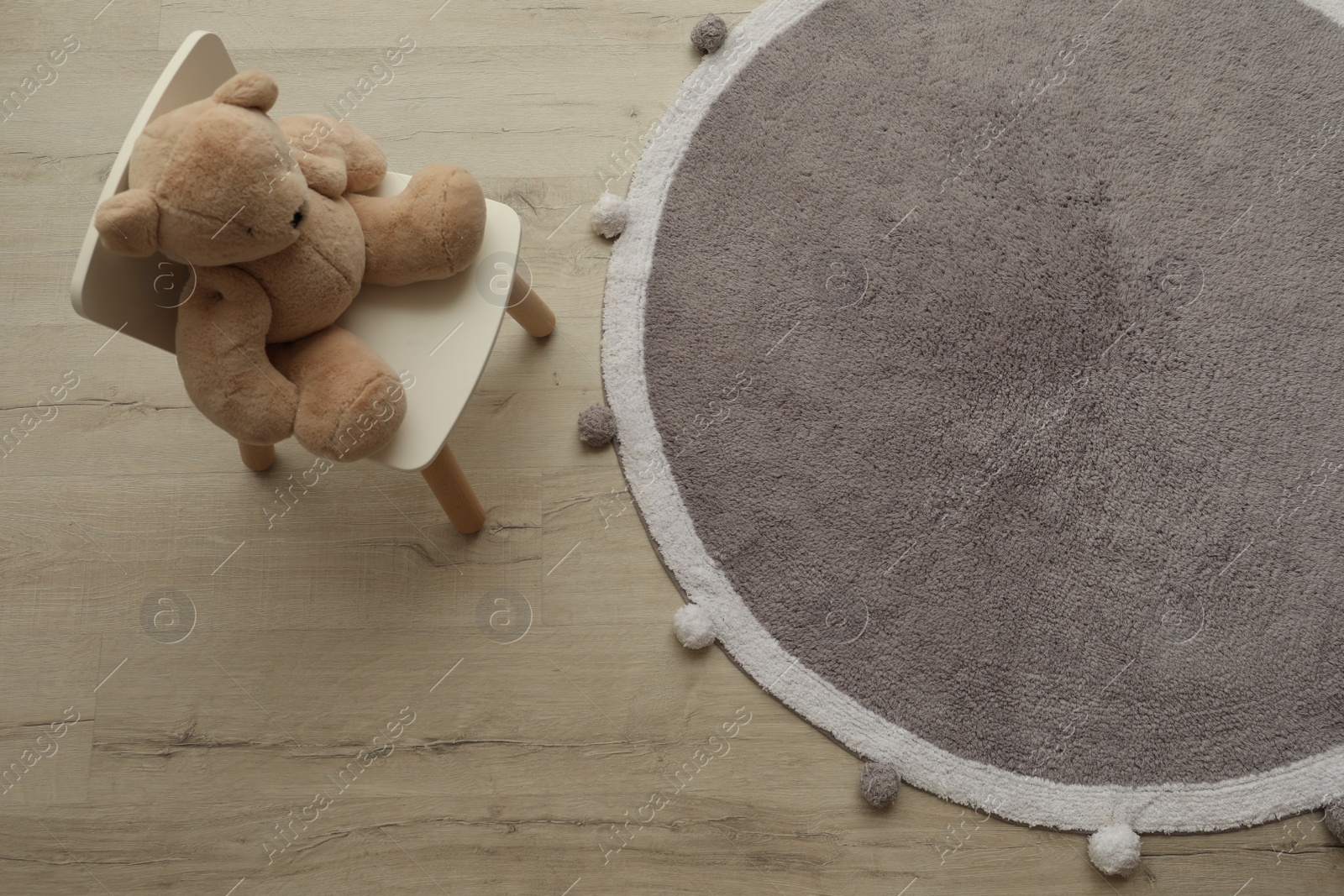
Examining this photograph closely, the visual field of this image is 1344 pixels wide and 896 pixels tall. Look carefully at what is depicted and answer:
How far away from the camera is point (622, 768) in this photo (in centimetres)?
126

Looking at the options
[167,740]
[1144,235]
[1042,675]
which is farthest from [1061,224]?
[167,740]

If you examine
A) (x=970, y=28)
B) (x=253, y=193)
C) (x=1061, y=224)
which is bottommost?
(x=1061, y=224)

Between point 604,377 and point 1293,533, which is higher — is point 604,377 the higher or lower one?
the higher one

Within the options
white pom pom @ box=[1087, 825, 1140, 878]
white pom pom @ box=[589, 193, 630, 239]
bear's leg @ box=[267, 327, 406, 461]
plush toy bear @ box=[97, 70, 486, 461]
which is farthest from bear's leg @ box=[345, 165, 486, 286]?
white pom pom @ box=[1087, 825, 1140, 878]

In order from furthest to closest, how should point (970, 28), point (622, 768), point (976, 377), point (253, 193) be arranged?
point (970, 28) → point (976, 377) → point (622, 768) → point (253, 193)

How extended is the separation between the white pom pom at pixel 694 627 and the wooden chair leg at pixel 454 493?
1.07ft

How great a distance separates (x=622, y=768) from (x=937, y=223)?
954 mm

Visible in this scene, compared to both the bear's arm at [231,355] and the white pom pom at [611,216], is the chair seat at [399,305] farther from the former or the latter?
the white pom pom at [611,216]

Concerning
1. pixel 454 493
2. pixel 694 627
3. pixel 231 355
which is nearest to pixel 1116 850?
pixel 694 627

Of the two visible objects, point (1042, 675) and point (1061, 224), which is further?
point (1061, 224)

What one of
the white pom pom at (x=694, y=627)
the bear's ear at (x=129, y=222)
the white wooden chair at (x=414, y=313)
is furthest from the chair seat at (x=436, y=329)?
the white pom pom at (x=694, y=627)

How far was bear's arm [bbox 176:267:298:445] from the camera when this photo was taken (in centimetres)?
98

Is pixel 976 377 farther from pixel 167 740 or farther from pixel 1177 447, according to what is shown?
pixel 167 740

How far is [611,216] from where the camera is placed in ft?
4.64
